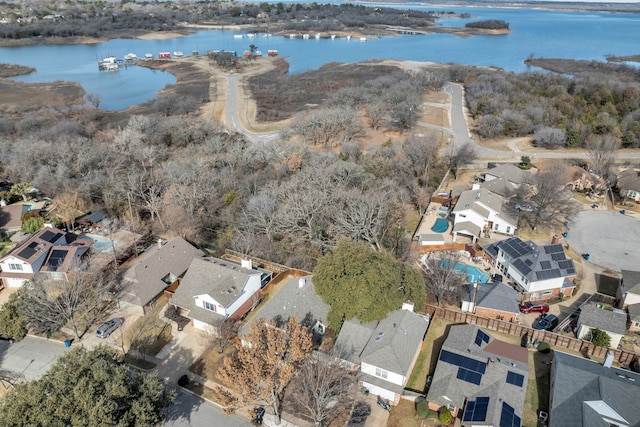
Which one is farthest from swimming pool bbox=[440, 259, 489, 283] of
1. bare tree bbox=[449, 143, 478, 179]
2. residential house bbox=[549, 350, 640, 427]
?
bare tree bbox=[449, 143, 478, 179]

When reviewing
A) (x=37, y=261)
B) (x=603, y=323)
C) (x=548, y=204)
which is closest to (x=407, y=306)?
(x=603, y=323)

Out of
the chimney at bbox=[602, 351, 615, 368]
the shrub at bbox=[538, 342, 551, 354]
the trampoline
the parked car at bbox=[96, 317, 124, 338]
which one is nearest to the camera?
the chimney at bbox=[602, 351, 615, 368]

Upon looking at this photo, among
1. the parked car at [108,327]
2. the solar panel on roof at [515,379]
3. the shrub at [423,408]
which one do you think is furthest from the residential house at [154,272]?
the solar panel on roof at [515,379]

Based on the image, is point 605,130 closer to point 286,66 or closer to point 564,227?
point 564,227

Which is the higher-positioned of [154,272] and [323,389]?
[323,389]

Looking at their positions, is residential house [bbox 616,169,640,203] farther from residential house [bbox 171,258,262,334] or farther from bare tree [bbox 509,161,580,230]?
residential house [bbox 171,258,262,334]

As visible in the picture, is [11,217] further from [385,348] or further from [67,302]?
[385,348]
